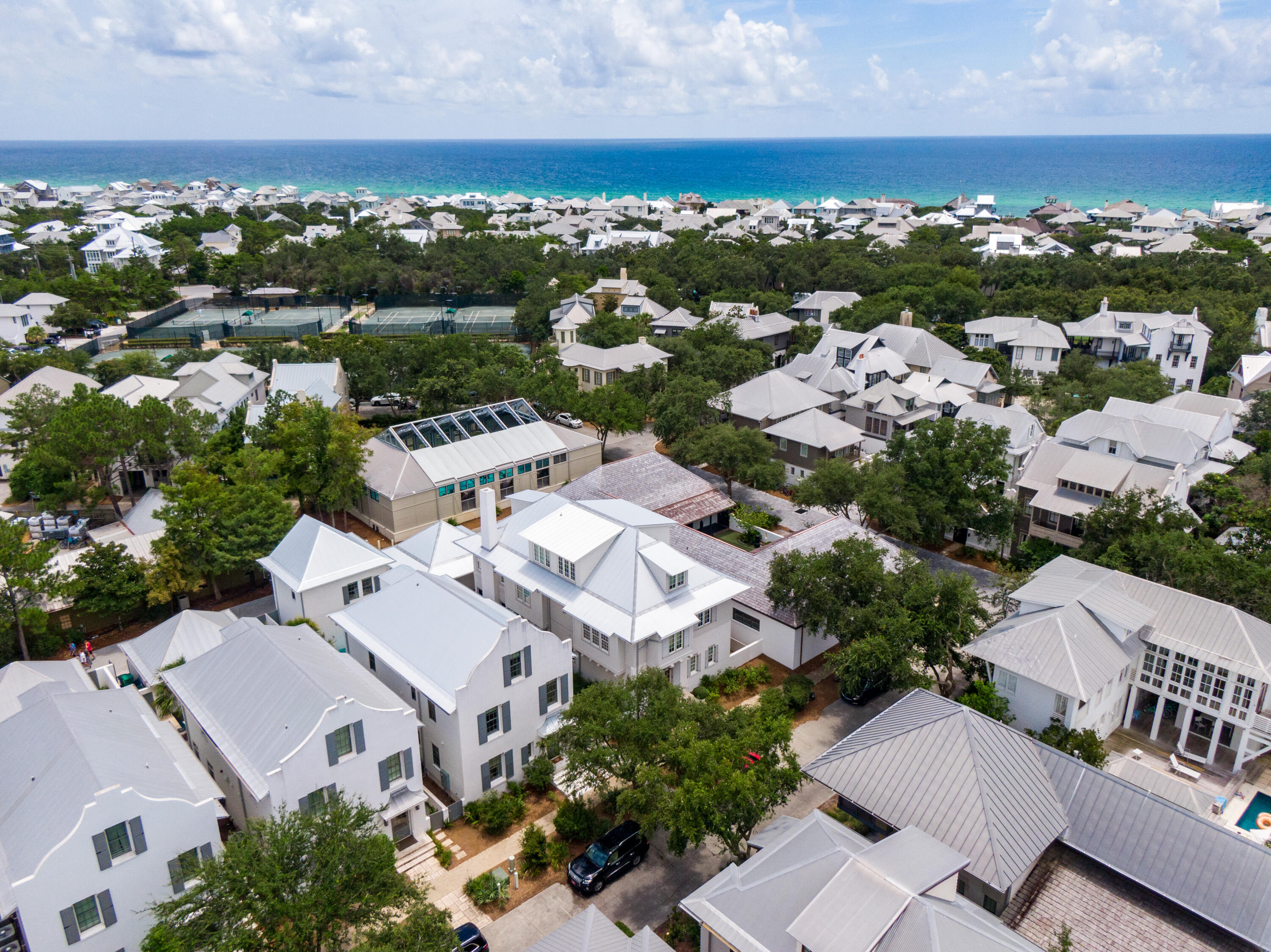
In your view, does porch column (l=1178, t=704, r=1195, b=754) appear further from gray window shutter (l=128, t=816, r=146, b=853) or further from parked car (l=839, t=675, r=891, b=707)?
gray window shutter (l=128, t=816, r=146, b=853)

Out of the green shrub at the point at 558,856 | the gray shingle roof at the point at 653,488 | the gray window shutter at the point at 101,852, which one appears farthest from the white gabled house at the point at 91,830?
the gray shingle roof at the point at 653,488

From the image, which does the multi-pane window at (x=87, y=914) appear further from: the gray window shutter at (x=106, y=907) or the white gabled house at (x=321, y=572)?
the white gabled house at (x=321, y=572)

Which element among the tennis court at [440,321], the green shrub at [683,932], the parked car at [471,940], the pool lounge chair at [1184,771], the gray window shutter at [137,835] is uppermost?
the gray window shutter at [137,835]

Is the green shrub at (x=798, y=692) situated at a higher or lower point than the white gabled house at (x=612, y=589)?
lower

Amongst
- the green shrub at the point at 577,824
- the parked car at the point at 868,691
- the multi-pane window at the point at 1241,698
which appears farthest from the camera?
the parked car at the point at 868,691

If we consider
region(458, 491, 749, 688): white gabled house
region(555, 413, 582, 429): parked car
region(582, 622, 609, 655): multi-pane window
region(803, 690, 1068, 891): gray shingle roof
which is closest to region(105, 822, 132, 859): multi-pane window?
region(458, 491, 749, 688): white gabled house

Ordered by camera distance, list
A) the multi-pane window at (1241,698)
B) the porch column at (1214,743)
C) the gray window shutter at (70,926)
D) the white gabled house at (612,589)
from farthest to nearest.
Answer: the white gabled house at (612,589)
the porch column at (1214,743)
the multi-pane window at (1241,698)
the gray window shutter at (70,926)

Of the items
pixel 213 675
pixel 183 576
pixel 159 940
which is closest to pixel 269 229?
pixel 183 576
